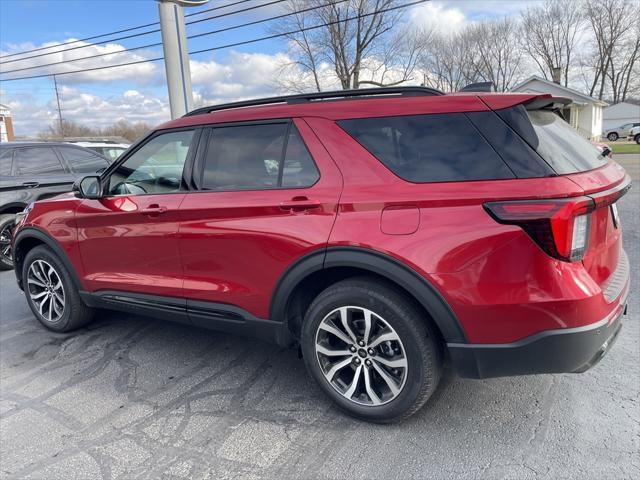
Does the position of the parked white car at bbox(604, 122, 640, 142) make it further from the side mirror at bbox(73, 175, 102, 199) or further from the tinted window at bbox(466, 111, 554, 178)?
the side mirror at bbox(73, 175, 102, 199)

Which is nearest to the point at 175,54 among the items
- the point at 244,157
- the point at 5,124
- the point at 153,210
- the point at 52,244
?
the point at 52,244

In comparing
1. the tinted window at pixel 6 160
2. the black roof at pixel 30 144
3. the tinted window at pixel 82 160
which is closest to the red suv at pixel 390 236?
the tinted window at pixel 6 160

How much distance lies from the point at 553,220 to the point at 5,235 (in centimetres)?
724

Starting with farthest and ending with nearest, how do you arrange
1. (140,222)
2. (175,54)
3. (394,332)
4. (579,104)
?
1. (579,104)
2. (175,54)
3. (140,222)
4. (394,332)

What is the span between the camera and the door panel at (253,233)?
106 inches

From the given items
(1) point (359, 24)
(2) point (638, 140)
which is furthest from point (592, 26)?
(1) point (359, 24)

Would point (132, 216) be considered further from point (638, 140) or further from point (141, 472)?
point (638, 140)

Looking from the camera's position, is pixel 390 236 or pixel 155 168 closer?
pixel 390 236

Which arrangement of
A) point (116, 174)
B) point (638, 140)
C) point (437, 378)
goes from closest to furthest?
1. point (437, 378)
2. point (116, 174)
3. point (638, 140)

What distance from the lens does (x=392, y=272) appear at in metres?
2.47

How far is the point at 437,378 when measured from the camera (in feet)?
8.41

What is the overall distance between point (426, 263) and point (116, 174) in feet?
8.62

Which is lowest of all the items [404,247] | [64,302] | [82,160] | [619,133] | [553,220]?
[64,302]

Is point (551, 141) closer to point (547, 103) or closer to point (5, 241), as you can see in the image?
point (547, 103)
